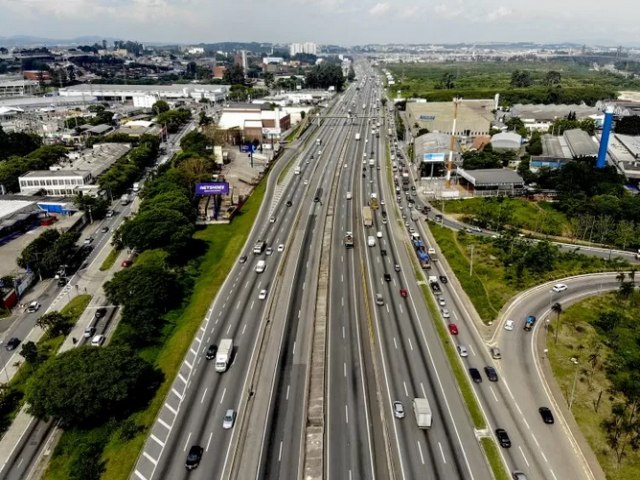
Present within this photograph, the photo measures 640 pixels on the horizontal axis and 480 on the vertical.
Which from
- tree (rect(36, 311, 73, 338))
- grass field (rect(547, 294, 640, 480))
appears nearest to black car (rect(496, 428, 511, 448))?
grass field (rect(547, 294, 640, 480))

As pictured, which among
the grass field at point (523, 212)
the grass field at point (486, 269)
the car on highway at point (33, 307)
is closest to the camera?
the grass field at point (486, 269)

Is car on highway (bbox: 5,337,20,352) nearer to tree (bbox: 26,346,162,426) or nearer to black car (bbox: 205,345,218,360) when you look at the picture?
tree (bbox: 26,346,162,426)

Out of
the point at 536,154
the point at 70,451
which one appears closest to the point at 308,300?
the point at 70,451

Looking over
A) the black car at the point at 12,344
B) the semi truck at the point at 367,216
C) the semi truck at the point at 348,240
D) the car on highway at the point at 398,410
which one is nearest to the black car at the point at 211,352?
the car on highway at the point at 398,410

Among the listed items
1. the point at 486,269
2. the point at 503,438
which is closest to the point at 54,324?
the point at 503,438

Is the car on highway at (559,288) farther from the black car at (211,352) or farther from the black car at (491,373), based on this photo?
the black car at (211,352)

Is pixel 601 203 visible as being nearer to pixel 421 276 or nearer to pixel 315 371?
pixel 421 276

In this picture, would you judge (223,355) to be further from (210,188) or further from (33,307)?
(210,188)
